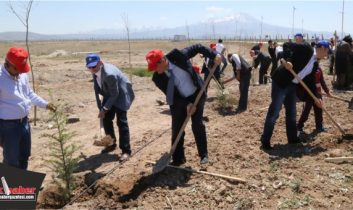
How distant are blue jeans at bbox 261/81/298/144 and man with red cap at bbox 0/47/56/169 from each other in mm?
3282

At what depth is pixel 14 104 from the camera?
4.20m

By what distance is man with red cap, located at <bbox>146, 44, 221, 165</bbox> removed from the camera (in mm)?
4801

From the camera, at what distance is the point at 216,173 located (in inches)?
197

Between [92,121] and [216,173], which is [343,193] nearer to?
[216,173]

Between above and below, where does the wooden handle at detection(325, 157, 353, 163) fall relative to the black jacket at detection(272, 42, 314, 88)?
below

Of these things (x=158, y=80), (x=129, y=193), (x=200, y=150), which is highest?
(x=158, y=80)

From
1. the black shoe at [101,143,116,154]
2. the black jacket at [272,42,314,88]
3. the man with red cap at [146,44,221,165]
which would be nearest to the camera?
the man with red cap at [146,44,221,165]

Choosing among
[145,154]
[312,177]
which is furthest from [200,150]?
[312,177]

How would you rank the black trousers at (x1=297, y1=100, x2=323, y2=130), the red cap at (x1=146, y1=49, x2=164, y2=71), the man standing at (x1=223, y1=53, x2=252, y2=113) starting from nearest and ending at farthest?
the red cap at (x1=146, y1=49, x2=164, y2=71)
the black trousers at (x1=297, y1=100, x2=323, y2=130)
the man standing at (x1=223, y1=53, x2=252, y2=113)

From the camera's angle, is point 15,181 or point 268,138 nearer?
point 15,181

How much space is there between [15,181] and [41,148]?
10.9 ft

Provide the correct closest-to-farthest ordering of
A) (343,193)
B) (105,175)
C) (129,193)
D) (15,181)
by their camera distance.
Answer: (15,181), (343,193), (129,193), (105,175)

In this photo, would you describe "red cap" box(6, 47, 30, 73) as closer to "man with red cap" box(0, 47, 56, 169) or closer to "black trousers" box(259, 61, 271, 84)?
"man with red cap" box(0, 47, 56, 169)

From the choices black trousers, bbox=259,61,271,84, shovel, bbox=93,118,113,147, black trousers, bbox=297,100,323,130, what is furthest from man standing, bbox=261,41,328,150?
black trousers, bbox=259,61,271,84
